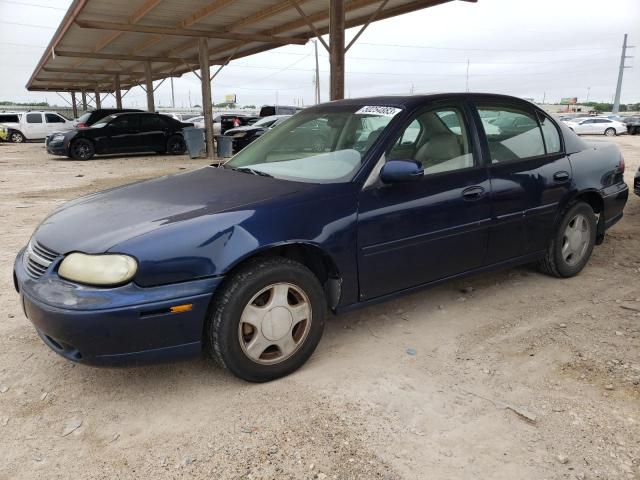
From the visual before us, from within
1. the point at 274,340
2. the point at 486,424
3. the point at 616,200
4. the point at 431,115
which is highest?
the point at 431,115

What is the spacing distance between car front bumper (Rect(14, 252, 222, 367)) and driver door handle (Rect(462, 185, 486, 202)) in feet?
5.78

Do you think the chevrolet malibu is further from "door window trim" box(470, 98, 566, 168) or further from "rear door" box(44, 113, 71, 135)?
"rear door" box(44, 113, 71, 135)

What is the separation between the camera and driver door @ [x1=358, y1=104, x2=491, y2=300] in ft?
9.64

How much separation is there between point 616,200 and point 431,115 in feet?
7.32

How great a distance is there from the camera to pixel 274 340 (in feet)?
8.71

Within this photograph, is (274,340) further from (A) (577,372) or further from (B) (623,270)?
(B) (623,270)

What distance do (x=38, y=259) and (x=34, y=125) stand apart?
29.5 m

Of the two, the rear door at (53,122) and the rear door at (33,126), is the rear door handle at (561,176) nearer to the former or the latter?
the rear door at (53,122)

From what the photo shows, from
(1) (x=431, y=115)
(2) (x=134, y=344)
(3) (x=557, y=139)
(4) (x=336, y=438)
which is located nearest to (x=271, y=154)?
(1) (x=431, y=115)

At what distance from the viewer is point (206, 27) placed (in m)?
14.5

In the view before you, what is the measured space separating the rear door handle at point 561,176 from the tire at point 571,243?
263 mm

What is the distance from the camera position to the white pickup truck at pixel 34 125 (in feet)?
89.5

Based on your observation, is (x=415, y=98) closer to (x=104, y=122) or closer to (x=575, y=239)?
(x=575, y=239)

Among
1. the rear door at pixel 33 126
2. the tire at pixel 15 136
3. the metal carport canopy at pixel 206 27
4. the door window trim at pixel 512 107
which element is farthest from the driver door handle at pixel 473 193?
the tire at pixel 15 136
